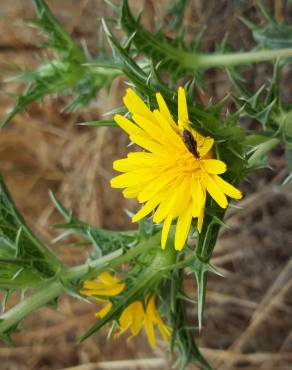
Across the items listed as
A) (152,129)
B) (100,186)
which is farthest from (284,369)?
(152,129)

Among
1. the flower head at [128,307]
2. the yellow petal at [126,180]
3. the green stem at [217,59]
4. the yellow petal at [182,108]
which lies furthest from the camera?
the green stem at [217,59]

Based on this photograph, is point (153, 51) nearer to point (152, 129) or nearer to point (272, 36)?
point (272, 36)

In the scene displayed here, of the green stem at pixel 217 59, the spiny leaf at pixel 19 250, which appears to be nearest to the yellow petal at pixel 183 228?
the spiny leaf at pixel 19 250

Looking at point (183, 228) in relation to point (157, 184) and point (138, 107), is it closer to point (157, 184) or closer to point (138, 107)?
point (157, 184)

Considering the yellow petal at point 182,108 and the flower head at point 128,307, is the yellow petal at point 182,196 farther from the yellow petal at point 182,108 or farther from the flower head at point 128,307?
the flower head at point 128,307

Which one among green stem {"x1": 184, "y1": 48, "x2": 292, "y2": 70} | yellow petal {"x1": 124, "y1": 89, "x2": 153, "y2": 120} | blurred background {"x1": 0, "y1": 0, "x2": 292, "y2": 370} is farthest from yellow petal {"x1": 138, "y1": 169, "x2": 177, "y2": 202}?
blurred background {"x1": 0, "y1": 0, "x2": 292, "y2": 370}

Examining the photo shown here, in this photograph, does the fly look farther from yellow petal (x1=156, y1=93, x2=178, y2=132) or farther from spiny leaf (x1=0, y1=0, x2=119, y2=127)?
spiny leaf (x1=0, y1=0, x2=119, y2=127)
